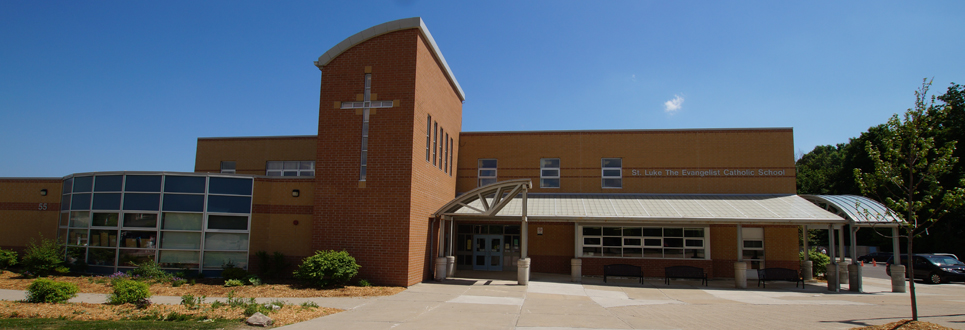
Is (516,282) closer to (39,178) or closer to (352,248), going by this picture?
(352,248)

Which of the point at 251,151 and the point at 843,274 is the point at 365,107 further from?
the point at 843,274

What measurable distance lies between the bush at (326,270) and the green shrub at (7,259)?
10.4m

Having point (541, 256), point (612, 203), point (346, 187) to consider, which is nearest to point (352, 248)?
point (346, 187)

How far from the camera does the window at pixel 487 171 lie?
79.0ft

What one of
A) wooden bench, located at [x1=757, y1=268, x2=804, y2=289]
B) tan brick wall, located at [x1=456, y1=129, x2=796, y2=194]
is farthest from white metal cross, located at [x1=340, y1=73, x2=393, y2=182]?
wooden bench, located at [x1=757, y1=268, x2=804, y2=289]

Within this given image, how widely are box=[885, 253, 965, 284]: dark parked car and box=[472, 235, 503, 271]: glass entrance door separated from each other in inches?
635

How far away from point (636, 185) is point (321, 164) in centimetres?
1358

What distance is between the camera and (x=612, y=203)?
836 inches

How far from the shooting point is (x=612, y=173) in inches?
929

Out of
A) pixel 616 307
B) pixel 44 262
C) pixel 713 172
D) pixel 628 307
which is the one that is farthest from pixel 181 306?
pixel 713 172

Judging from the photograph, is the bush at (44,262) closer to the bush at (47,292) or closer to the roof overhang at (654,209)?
the bush at (47,292)

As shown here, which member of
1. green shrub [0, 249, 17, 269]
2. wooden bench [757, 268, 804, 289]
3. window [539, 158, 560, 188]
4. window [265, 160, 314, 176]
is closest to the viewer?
green shrub [0, 249, 17, 269]

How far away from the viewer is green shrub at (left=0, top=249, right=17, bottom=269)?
57.2 ft

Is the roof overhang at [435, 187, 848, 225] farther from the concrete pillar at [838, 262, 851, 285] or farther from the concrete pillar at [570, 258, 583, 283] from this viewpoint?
the concrete pillar at [838, 262, 851, 285]
